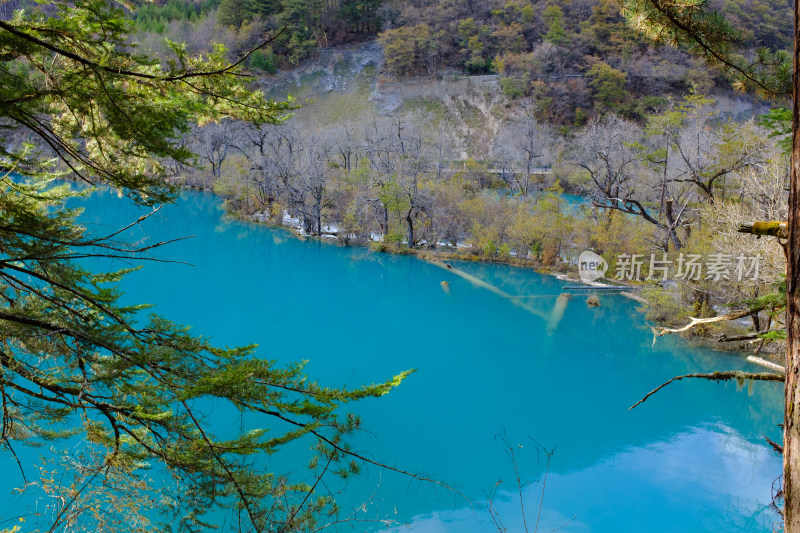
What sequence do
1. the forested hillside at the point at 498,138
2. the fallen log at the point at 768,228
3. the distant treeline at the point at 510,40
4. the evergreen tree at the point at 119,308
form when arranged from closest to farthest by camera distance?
the fallen log at the point at 768,228 < the evergreen tree at the point at 119,308 < the forested hillside at the point at 498,138 < the distant treeline at the point at 510,40

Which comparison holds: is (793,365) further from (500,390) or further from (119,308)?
(500,390)

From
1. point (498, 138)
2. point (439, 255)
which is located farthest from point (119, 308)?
point (498, 138)

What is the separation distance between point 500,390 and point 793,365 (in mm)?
9041

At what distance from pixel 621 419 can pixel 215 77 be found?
28.5 feet

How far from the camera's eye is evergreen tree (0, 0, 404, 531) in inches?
112

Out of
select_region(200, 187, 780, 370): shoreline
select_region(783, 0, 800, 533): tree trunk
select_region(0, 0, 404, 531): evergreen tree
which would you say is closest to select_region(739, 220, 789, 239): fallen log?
select_region(783, 0, 800, 533): tree trunk

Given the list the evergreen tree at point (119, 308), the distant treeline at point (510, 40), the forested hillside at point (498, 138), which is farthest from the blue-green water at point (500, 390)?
the distant treeline at point (510, 40)

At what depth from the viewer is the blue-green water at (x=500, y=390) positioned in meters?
7.29

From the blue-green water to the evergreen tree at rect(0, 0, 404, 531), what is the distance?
1.81 feet

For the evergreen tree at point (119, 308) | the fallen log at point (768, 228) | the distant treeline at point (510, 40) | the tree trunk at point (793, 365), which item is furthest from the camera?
the distant treeline at point (510, 40)

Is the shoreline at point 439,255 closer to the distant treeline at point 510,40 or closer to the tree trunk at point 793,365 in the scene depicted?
the tree trunk at point 793,365

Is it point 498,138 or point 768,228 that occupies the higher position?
point 768,228

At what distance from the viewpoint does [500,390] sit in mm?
10461

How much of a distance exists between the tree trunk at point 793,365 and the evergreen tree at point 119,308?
176cm
